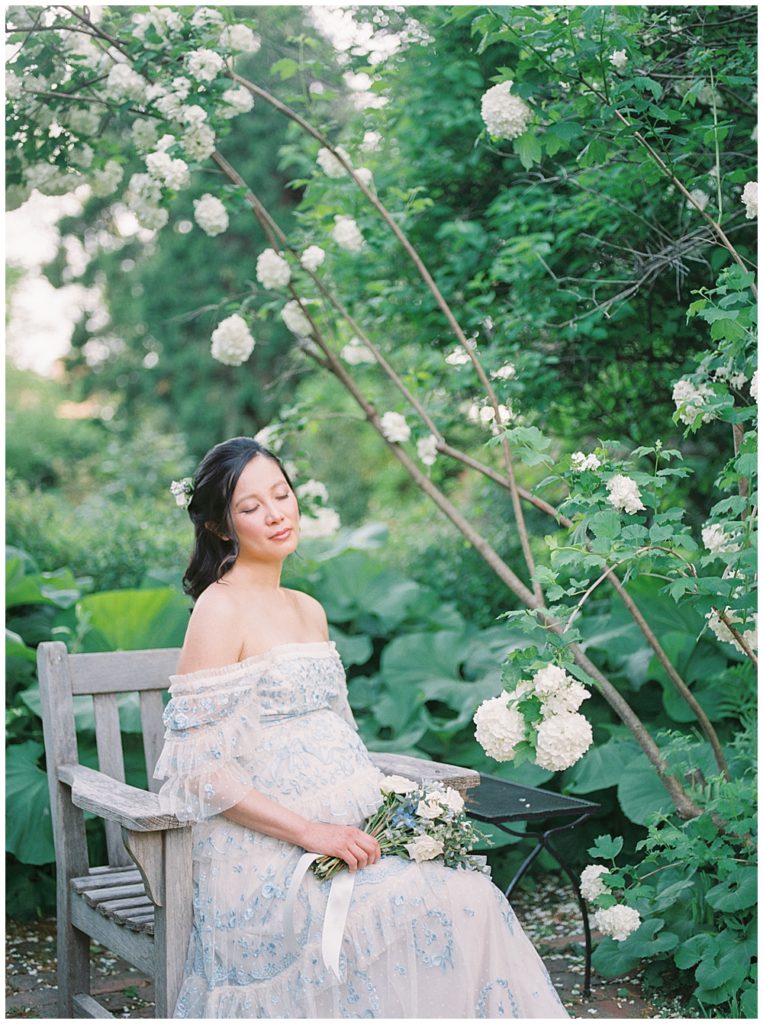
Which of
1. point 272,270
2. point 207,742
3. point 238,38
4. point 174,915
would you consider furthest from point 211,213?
point 174,915

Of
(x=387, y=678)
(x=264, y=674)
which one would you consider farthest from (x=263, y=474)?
(x=387, y=678)

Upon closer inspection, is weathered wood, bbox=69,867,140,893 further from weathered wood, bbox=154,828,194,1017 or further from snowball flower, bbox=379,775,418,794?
snowball flower, bbox=379,775,418,794

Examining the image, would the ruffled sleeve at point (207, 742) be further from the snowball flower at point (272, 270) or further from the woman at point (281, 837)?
the snowball flower at point (272, 270)

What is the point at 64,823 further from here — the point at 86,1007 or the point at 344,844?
the point at 344,844

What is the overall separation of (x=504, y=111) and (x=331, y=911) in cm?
193

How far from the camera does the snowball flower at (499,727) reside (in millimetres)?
2191

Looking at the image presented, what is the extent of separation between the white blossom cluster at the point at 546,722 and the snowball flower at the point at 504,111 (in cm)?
143

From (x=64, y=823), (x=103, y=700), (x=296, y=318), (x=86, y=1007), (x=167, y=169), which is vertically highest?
(x=167, y=169)

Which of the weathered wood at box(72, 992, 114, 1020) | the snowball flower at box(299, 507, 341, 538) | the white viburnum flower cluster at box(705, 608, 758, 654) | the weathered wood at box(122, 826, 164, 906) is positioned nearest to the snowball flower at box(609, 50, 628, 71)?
the white viburnum flower cluster at box(705, 608, 758, 654)

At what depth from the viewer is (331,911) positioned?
226 cm

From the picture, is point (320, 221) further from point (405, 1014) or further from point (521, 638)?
point (405, 1014)

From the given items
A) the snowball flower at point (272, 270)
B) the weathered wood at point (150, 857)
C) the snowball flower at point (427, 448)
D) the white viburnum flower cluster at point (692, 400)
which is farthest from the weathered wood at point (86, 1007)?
the snowball flower at point (272, 270)

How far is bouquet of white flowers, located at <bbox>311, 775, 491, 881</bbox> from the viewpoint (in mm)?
2375

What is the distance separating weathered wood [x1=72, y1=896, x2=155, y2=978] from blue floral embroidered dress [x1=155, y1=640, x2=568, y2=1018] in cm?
15
